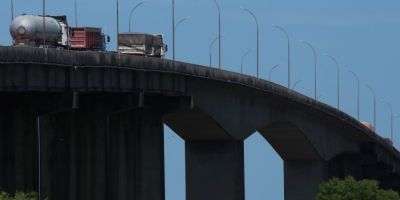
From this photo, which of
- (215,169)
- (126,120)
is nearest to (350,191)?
(215,169)

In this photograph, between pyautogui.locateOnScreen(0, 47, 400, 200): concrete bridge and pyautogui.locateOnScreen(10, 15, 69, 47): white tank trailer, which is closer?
pyautogui.locateOnScreen(0, 47, 400, 200): concrete bridge

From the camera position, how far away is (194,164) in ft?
295

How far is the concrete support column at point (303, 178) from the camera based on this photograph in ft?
360

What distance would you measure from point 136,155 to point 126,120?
198 cm

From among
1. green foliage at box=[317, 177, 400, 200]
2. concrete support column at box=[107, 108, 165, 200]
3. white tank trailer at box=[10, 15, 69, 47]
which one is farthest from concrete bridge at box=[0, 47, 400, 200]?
green foliage at box=[317, 177, 400, 200]

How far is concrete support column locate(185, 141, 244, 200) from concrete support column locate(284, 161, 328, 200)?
21.0 meters

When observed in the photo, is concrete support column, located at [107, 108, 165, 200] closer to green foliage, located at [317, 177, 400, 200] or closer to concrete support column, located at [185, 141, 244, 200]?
concrete support column, located at [185, 141, 244, 200]

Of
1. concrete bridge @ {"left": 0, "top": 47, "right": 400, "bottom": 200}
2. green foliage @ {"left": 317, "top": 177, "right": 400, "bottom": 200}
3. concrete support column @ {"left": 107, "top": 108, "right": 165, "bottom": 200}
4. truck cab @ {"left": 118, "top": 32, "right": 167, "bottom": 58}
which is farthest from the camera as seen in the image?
green foliage @ {"left": 317, "top": 177, "right": 400, "bottom": 200}

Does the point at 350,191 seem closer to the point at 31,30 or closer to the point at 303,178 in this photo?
the point at 303,178

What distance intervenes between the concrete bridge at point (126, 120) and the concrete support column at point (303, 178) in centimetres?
535

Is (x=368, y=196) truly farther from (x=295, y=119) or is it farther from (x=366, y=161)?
(x=366, y=161)

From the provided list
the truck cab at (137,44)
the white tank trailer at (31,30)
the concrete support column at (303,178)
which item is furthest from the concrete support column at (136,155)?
the concrete support column at (303,178)

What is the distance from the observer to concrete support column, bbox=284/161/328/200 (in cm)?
→ 10988

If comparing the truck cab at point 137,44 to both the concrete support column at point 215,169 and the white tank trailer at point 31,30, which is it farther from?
the concrete support column at point 215,169
